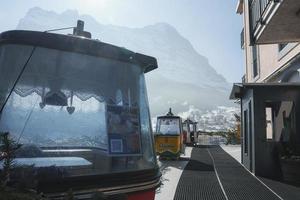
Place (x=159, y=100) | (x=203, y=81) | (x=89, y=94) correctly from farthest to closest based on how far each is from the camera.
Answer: (x=203, y=81), (x=159, y=100), (x=89, y=94)

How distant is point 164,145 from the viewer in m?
18.2

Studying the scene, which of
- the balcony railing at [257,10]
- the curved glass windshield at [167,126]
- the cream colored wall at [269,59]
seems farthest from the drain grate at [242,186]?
the curved glass windshield at [167,126]

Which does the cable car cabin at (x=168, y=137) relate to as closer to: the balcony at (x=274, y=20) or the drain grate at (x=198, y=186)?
the drain grate at (x=198, y=186)

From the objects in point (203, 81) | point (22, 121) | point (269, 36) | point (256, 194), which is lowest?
point (256, 194)

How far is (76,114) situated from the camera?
2.48 metres

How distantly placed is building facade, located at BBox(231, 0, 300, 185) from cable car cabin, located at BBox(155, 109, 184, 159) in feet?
12.0

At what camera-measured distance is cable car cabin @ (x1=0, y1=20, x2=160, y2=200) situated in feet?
7.43

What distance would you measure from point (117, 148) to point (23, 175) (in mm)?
801

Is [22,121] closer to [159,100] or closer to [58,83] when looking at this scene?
[58,83]

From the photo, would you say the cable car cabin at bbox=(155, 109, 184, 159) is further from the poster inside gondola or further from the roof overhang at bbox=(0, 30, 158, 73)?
the roof overhang at bbox=(0, 30, 158, 73)

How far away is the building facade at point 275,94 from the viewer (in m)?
9.08

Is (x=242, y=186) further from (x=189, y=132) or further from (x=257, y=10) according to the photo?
(x=189, y=132)

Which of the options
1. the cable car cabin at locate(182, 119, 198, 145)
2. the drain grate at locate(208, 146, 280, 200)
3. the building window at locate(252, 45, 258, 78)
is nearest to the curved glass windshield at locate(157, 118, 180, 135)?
the building window at locate(252, 45, 258, 78)

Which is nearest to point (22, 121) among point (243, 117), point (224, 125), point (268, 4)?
point (268, 4)
